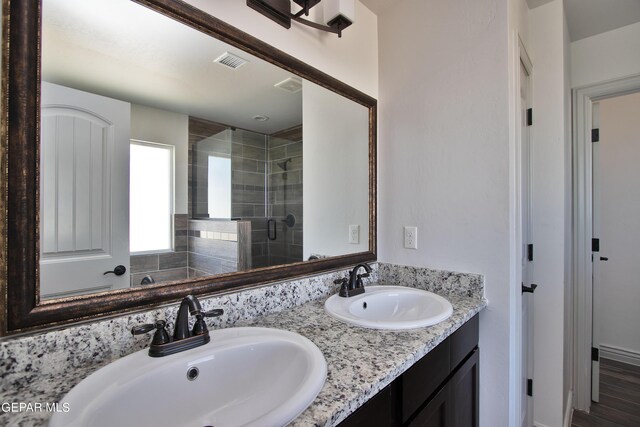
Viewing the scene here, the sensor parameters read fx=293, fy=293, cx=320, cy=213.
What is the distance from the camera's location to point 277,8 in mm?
1090

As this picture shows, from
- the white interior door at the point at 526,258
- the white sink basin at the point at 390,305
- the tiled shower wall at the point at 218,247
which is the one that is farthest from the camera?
the white interior door at the point at 526,258

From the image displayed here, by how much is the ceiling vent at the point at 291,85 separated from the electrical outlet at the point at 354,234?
752 mm

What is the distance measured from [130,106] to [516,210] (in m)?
1.55

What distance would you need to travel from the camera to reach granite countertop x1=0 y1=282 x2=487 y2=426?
588mm

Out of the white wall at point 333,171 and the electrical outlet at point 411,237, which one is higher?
the white wall at point 333,171

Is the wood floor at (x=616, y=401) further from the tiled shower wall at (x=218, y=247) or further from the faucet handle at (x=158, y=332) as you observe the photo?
the faucet handle at (x=158, y=332)

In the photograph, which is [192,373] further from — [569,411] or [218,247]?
[569,411]

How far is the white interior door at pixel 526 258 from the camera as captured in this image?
1.53 metres

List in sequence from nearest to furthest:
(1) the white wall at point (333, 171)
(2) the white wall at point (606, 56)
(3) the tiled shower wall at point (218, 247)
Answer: (3) the tiled shower wall at point (218, 247) < (1) the white wall at point (333, 171) < (2) the white wall at point (606, 56)

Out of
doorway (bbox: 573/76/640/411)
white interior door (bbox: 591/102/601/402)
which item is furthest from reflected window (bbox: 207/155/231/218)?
white interior door (bbox: 591/102/601/402)

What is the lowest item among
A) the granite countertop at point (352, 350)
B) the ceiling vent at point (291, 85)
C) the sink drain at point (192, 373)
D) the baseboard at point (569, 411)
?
the baseboard at point (569, 411)

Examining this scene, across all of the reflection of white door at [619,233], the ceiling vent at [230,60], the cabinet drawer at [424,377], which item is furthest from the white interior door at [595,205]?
the ceiling vent at [230,60]

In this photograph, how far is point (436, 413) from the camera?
3.25 feet

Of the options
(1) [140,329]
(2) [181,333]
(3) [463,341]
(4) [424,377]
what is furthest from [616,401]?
(1) [140,329]
